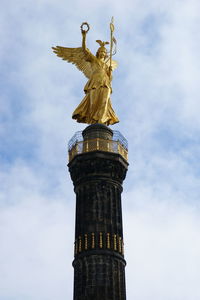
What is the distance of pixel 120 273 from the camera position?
38812mm

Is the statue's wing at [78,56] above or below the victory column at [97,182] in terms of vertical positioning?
above

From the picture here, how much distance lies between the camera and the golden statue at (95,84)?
46312mm

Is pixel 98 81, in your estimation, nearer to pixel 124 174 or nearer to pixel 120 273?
pixel 124 174

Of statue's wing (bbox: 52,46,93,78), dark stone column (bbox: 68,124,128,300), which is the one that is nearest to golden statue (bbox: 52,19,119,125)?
statue's wing (bbox: 52,46,93,78)

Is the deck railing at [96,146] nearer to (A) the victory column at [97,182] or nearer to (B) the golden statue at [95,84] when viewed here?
(A) the victory column at [97,182]

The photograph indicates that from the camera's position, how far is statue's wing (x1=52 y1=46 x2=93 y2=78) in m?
48.7

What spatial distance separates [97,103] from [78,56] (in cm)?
558

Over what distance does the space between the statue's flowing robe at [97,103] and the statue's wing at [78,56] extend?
149 cm

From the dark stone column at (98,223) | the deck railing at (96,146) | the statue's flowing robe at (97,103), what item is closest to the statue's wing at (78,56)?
the statue's flowing robe at (97,103)

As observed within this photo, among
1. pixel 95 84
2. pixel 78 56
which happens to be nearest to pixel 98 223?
pixel 95 84

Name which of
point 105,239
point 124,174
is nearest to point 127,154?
point 124,174

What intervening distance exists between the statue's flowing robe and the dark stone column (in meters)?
1.60

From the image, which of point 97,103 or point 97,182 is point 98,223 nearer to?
point 97,182

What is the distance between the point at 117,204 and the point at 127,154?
4.73 meters
